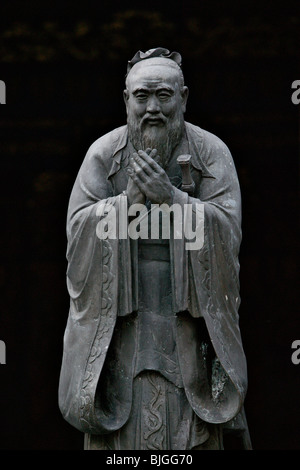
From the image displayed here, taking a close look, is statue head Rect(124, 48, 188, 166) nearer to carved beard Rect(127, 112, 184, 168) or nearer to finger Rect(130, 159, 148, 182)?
carved beard Rect(127, 112, 184, 168)

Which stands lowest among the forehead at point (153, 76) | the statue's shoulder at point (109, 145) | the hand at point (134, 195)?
the hand at point (134, 195)

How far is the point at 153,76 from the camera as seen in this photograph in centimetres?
764

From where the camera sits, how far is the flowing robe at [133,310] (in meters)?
7.58

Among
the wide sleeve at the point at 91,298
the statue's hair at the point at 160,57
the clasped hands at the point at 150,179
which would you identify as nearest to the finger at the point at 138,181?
the clasped hands at the point at 150,179

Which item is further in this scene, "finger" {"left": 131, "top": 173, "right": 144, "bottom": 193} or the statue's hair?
the statue's hair

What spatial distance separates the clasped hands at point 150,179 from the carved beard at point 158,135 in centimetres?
15

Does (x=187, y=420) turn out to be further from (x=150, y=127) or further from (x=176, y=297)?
(x=150, y=127)

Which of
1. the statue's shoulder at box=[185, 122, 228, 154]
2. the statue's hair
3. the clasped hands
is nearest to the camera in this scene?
the clasped hands

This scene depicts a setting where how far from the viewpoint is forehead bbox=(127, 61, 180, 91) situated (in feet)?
25.0

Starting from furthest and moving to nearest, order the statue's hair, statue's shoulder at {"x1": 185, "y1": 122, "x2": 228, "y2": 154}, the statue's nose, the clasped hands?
statue's shoulder at {"x1": 185, "y1": 122, "x2": 228, "y2": 154}
the statue's hair
the statue's nose
the clasped hands

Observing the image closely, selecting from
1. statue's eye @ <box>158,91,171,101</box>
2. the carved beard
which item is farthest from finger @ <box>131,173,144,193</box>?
statue's eye @ <box>158,91,171,101</box>

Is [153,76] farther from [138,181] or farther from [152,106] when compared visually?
[138,181]

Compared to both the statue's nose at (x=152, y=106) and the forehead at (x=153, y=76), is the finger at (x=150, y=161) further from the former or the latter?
the forehead at (x=153, y=76)

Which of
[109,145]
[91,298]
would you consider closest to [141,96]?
[109,145]
